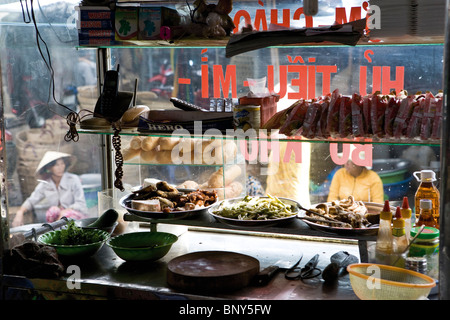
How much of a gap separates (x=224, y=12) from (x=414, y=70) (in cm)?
196

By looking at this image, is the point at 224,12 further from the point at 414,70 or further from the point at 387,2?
the point at 414,70

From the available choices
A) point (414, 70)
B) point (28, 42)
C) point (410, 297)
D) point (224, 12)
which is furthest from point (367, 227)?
point (28, 42)

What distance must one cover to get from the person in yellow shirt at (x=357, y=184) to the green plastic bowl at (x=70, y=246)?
7.57 ft

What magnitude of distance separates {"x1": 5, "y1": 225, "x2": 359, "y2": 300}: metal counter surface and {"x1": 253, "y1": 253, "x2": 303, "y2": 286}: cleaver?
0.07ft

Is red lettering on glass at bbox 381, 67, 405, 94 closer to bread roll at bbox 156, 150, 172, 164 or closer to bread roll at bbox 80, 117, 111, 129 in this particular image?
bread roll at bbox 156, 150, 172, 164

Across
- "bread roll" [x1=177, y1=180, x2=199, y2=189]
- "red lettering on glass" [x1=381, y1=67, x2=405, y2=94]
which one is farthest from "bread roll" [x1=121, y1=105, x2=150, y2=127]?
"red lettering on glass" [x1=381, y1=67, x2=405, y2=94]

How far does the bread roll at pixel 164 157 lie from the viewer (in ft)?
9.52

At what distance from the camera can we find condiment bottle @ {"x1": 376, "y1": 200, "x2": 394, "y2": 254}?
82.0 inches

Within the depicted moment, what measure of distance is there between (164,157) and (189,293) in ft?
3.29

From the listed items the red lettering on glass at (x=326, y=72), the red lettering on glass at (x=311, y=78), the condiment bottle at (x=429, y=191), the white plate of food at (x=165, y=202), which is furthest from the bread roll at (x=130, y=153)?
the red lettering on glass at (x=326, y=72)

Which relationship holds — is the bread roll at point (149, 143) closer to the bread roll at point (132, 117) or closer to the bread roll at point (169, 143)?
the bread roll at point (169, 143)

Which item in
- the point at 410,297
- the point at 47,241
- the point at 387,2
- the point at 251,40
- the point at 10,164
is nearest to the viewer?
the point at 410,297

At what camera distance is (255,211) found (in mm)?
2418
